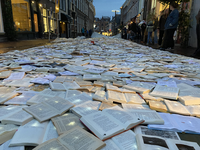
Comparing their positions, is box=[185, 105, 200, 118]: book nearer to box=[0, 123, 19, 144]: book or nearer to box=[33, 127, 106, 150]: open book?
box=[33, 127, 106, 150]: open book

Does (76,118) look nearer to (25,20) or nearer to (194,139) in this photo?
(194,139)

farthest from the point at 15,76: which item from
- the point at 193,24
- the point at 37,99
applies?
the point at 193,24

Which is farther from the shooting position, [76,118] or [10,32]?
[10,32]

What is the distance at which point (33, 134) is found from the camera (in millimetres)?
1024

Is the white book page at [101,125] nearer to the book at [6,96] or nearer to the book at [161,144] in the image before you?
the book at [161,144]

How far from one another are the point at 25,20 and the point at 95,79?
11.1 m

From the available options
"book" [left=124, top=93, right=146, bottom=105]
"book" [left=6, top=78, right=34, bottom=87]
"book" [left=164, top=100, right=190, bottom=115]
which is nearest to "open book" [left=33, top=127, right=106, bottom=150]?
"book" [left=124, top=93, right=146, bottom=105]

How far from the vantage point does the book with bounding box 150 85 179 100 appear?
1692 mm

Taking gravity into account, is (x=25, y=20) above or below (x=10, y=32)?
above

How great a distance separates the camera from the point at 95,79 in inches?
88.8

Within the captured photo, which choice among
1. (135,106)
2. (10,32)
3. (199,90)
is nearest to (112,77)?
(135,106)

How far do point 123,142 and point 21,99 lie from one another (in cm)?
111

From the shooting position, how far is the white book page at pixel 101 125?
1021mm

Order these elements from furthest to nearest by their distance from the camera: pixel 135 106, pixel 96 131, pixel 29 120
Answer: pixel 135 106 < pixel 29 120 < pixel 96 131
